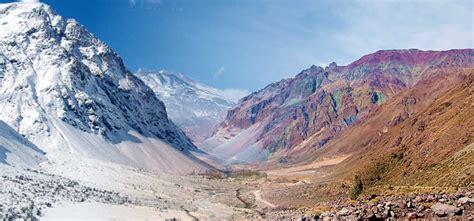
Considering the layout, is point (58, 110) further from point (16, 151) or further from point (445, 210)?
point (445, 210)

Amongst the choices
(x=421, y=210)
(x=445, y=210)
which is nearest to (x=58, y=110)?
(x=421, y=210)

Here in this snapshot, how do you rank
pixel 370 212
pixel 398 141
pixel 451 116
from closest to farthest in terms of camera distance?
pixel 370 212 < pixel 451 116 < pixel 398 141

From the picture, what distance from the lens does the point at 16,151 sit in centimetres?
11131

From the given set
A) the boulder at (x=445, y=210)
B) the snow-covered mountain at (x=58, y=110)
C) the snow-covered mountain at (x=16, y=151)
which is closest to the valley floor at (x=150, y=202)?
the boulder at (x=445, y=210)

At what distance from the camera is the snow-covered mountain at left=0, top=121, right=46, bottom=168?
102131mm

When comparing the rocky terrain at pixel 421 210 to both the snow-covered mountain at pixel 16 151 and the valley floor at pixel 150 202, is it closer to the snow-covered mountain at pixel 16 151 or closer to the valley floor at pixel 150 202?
the valley floor at pixel 150 202

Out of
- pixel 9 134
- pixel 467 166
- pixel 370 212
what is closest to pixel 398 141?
pixel 467 166

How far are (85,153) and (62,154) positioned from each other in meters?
13.1

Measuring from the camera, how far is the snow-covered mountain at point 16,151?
10213 centimetres

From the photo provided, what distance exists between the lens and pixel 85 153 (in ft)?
481

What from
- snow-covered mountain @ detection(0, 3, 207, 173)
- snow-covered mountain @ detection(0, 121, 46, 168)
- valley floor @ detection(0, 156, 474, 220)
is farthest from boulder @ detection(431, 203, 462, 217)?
snow-covered mountain @ detection(0, 3, 207, 173)

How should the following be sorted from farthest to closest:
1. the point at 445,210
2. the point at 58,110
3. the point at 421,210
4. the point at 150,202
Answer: the point at 58,110, the point at 150,202, the point at 421,210, the point at 445,210

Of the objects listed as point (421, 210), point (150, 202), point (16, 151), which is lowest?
point (421, 210)

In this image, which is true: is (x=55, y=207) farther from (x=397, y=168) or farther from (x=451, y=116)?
(x=451, y=116)
